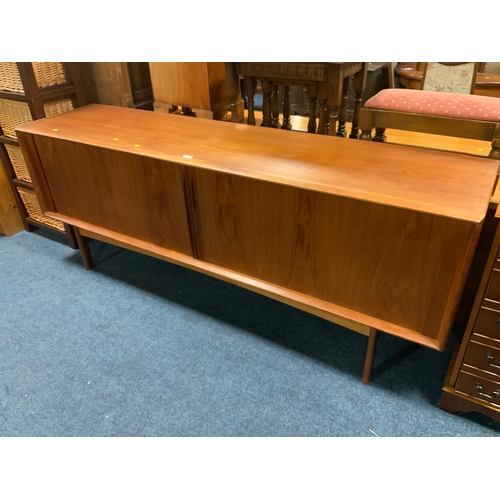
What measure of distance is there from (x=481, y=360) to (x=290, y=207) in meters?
0.73

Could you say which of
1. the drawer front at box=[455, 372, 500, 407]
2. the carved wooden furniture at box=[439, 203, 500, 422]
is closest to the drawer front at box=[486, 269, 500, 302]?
the carved wooden furniture at box=[439, 203, 500, 422]

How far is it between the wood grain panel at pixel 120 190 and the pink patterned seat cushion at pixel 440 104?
0.81 meters

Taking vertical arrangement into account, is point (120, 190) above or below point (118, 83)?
below

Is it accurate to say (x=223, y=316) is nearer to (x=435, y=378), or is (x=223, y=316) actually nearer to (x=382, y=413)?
(x=382, y=413)

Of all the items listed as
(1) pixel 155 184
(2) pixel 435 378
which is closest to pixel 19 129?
(1) pixel 155 184

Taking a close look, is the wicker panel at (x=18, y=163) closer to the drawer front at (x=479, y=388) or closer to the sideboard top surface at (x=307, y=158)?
the sideboard top surface at (x=307, y=158)

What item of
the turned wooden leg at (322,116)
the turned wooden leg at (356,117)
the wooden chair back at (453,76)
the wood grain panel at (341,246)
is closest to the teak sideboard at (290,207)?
the wood grain panel at (341,246)

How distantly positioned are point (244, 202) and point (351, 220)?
36 cm

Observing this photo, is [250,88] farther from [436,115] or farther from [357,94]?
[436,115]

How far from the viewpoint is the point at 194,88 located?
200cm

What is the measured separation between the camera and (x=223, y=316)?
1.80 metres

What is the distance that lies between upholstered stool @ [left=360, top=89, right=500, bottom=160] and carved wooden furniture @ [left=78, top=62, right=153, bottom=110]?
1.26 m

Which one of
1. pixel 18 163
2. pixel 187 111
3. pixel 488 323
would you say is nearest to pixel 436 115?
pixel 488 323

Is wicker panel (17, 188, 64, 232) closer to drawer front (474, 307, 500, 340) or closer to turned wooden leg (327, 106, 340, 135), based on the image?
turned wooden leg (327, 106, 340, 135)
